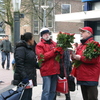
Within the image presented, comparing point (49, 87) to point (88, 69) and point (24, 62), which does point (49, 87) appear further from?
point (88, 69)

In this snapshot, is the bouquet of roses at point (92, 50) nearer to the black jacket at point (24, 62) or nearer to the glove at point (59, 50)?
the glove at point (59, 50)

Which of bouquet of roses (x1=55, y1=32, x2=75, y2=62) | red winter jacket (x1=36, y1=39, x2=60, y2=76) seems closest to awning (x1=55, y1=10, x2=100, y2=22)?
red winter jacket (x1=36, y1=39, x2=60, y2=76)

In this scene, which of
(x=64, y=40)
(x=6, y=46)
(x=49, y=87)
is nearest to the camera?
(x=64, y=40)

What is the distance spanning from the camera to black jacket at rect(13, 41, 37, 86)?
474cm

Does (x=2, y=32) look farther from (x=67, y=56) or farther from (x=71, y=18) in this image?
(x=67, y=56)

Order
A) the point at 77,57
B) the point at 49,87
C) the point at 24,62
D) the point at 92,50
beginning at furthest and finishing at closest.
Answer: the point at 49,87, the point at 24,62, the point at 77,57, the point at 92,50

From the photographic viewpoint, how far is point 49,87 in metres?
5.16

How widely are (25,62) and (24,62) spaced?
20 millimetres

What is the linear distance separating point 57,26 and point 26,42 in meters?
41.4

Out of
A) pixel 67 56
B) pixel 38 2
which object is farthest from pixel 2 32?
pixel 67 56

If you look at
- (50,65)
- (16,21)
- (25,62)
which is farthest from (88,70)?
(16,21)

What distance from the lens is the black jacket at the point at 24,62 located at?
4.74 meters

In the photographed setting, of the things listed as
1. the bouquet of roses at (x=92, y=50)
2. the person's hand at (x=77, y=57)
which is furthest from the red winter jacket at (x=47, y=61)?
the bouquet of roses at (x=92, y=50)

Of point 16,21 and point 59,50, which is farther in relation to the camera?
point 16,21
